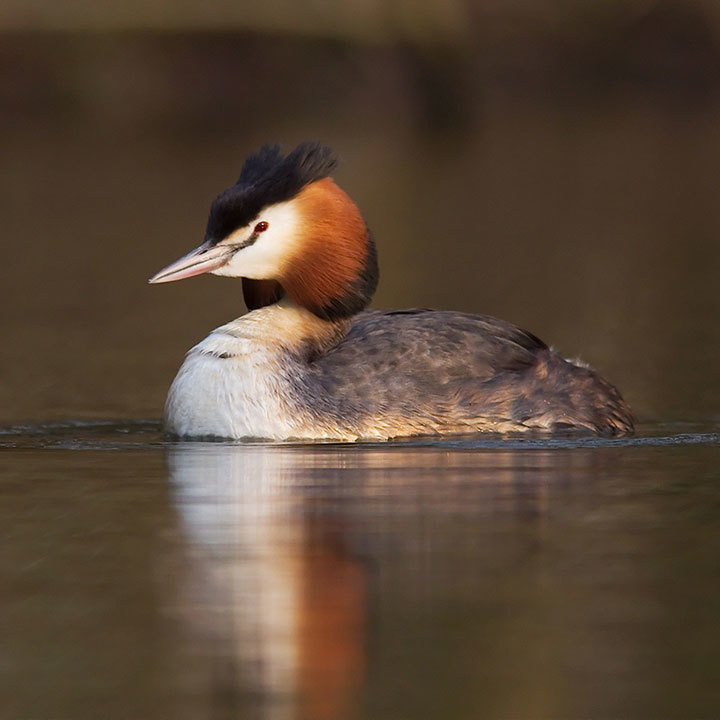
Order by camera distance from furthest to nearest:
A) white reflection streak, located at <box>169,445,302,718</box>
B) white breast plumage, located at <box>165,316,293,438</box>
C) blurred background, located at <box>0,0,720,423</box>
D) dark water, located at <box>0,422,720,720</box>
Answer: blurred background, located at <box>0,0,720,423</box>, white breast plumage, located at <box>165,316,293,438</box>, white reflection streak, located at <box>169,445,302,718</box>, dark water, located at <box>0,422,720,720</box>

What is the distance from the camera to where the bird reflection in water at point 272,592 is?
5836mm

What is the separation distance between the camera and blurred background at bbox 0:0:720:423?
1430 centimetres

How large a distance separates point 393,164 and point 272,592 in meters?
22.5

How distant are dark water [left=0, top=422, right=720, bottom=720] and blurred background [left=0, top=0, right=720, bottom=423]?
239 centimetres

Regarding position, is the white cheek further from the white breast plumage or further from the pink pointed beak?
the white breast plumage

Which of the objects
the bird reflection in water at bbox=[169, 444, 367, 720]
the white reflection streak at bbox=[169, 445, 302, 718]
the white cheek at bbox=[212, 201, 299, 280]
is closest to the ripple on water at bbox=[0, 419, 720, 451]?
the white reflection streak at bbox=[169, 445, 302, 718]

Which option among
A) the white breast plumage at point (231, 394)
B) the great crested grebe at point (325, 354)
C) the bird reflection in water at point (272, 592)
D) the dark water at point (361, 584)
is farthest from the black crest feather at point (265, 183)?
the bird reflection in water at point (272, 592)

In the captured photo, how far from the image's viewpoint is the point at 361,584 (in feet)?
22.7

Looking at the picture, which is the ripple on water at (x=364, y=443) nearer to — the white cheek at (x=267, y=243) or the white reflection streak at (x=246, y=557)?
the white reflection streak at (x=246, y=557)

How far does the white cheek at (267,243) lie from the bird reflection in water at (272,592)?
1.65 meters

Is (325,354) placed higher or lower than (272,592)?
higher

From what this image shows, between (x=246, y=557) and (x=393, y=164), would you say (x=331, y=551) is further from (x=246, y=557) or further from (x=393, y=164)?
(x=393, y=164)

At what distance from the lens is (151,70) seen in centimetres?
4312

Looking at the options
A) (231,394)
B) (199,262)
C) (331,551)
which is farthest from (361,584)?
(199,262)
